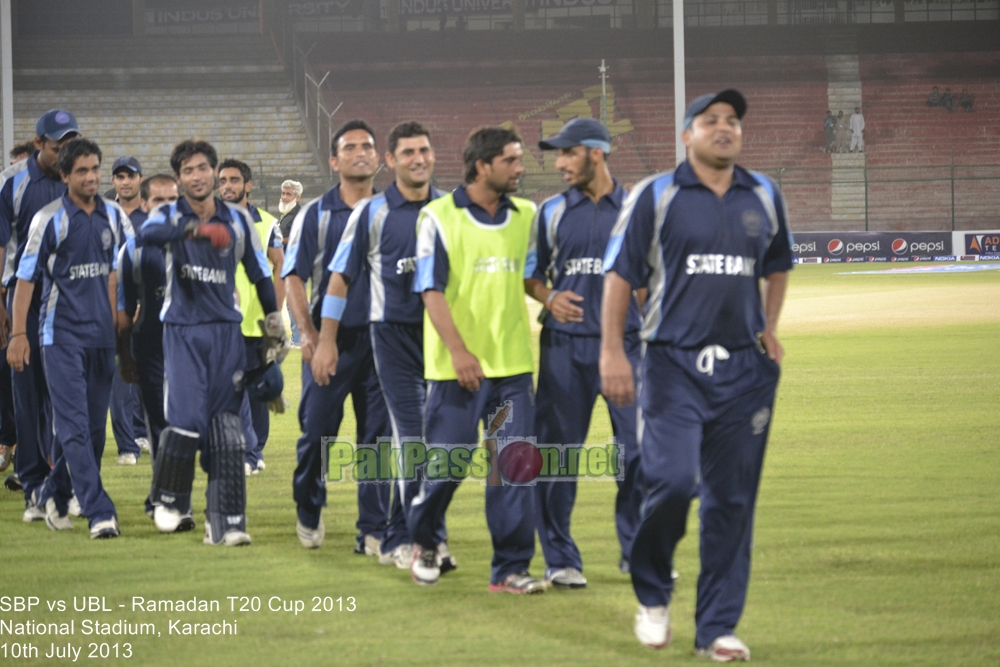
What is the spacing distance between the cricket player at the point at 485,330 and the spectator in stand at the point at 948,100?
43.0 meters

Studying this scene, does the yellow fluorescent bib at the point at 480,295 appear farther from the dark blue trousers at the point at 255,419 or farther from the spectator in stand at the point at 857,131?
the spectator in stand at the point at 857,131

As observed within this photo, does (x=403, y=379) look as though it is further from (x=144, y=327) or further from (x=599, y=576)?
(x=144, y=327)

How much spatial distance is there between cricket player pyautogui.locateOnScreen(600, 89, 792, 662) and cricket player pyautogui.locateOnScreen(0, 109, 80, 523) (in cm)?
432

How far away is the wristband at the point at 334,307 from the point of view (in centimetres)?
645

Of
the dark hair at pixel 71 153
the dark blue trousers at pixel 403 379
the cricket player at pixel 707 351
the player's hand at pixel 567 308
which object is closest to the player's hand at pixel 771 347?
the cricket player at pixel 707 351

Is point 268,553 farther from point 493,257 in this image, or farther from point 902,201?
point 902,201

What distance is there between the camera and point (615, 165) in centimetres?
4500

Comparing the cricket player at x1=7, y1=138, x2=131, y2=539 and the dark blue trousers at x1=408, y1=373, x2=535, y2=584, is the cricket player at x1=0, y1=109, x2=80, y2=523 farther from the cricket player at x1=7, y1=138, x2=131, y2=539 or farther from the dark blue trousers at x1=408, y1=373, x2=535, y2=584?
the dark blue trousers at x1=408, y1=373, x2=535, y2=584

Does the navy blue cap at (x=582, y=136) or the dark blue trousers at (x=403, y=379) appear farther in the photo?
the dark blue trousers at (x=403, y=379)

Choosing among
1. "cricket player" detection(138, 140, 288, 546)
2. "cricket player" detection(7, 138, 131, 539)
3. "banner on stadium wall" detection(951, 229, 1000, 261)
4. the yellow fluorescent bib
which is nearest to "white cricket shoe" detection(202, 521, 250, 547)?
"cricket player" detection(138, 140, 288, 546)

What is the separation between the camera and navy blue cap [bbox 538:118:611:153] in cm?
607

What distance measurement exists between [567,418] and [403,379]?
84 cm

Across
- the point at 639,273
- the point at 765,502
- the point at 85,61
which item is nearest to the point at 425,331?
the point at 639,273

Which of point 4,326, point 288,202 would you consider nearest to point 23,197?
point 4,326
